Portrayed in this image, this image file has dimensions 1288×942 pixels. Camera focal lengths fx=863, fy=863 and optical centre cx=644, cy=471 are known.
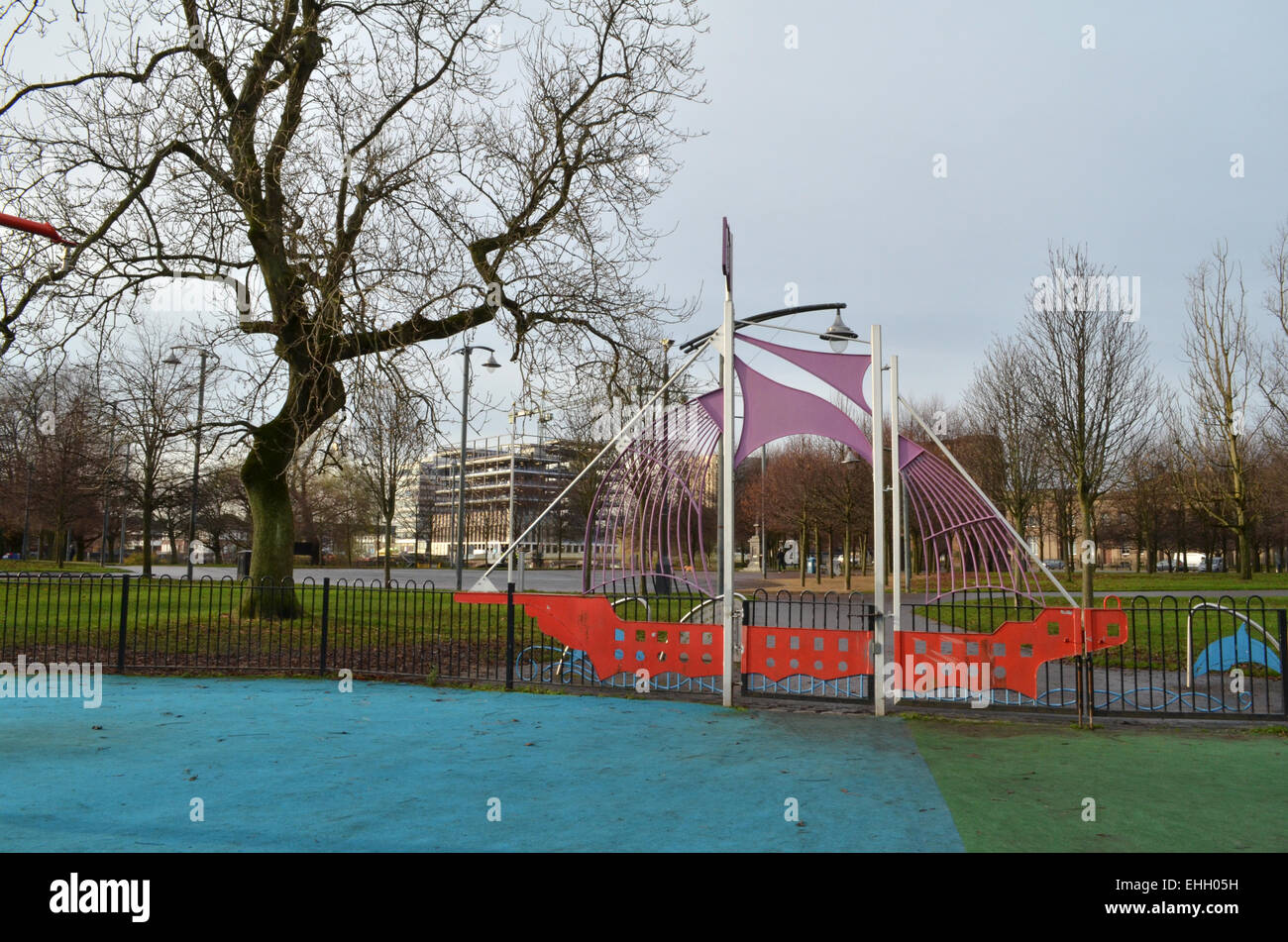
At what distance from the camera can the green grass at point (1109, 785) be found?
18.3 feet

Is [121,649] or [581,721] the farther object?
[121,649]

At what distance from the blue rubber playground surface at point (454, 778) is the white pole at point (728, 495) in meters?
0.57

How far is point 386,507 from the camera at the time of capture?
105 ft

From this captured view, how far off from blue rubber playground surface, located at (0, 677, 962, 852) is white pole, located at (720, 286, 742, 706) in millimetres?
567

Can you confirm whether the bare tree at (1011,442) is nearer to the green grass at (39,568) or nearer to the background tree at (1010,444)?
the background tree at (1010,444)

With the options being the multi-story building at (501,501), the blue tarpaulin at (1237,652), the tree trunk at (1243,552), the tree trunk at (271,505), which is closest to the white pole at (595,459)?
the tree trunk at (271,505)

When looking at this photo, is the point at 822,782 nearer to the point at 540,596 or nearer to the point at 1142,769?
the point at 1142,769

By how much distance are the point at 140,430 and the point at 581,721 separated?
91.0ft

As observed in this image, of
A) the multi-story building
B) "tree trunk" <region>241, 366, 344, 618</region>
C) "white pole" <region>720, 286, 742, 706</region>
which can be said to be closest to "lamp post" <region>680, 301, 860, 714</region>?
"white pole" <region>720, 286, 742, 706</region>

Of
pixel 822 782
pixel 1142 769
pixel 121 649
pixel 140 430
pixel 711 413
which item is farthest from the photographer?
pixel 140 430

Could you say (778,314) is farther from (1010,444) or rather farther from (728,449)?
(1010,444)

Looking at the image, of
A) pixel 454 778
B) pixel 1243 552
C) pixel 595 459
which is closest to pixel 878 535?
pixel 595 459

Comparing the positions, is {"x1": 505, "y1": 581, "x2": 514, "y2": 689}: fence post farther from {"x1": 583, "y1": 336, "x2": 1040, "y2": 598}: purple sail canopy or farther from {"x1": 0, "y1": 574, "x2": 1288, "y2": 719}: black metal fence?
{"x1": 583, "y1": 336, "x2": 1040, "y2": 598}: purple sail canopy
